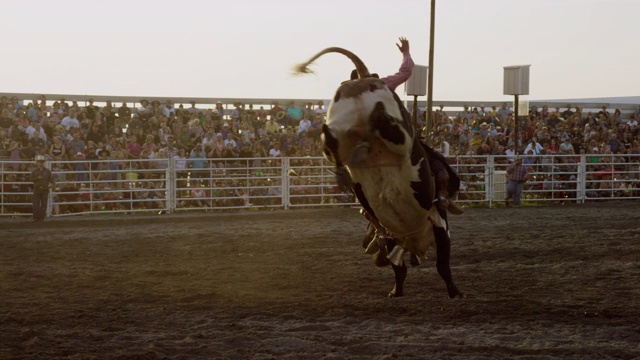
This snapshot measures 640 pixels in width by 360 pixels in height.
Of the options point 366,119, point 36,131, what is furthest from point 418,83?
point 366,119

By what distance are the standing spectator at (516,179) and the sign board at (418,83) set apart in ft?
9.35

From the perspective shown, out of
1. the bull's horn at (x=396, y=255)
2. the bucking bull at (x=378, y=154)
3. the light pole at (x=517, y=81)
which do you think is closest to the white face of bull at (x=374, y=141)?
the bucking bull at (x=378, y=154)

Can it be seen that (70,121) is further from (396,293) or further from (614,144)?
(614,144)

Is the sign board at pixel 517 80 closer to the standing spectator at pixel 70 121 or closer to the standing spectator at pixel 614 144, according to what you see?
the standing spectator at pixel 614 144

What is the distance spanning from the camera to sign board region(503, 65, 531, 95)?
74.4 ft

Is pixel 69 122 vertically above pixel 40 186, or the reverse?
pixel 69 122

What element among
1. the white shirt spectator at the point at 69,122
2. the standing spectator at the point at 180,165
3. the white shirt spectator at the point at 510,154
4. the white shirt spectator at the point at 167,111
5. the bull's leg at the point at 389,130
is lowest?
the standing spectator at the point at 180,165

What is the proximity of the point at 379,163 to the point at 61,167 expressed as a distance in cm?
1405

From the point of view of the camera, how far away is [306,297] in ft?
27.3

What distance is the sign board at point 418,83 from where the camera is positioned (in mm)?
21156

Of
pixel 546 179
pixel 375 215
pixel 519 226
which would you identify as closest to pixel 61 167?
pixel 519 226

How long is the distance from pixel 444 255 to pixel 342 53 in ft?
9.02

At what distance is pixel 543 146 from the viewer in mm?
23172

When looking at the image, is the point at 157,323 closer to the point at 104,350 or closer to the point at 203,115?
the point at 104,350
